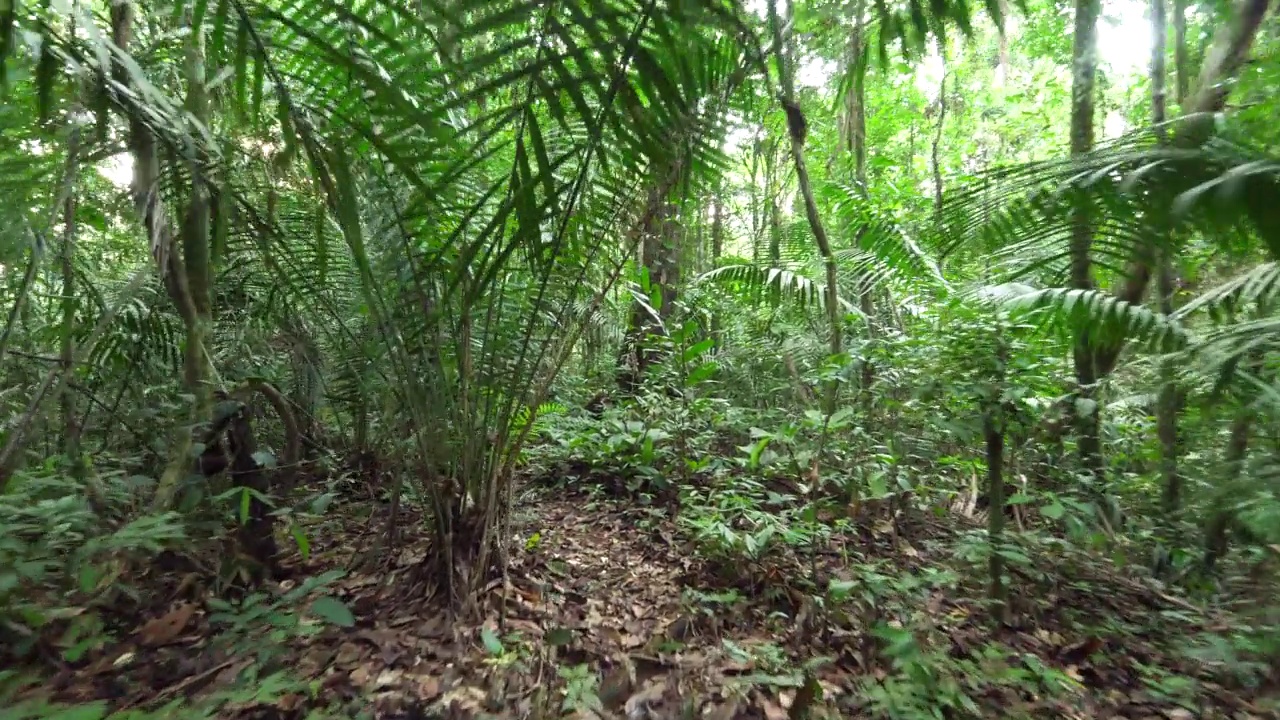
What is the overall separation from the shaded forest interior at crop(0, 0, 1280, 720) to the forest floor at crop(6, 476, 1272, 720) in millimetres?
15

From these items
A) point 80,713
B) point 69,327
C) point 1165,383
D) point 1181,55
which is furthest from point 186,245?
point 1181,55

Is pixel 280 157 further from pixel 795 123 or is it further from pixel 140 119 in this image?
pixel 795 123

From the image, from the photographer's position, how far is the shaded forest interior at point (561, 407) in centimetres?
164

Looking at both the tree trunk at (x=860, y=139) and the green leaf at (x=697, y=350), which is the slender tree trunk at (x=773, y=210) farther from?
the green leaf at (x=697, y=350)

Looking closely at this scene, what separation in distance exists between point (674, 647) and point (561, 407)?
1708 mm

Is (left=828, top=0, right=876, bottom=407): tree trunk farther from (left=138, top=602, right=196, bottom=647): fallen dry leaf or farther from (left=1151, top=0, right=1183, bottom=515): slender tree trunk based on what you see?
(left=138, top=602, right=196, bottom=647): fallen dry leaf

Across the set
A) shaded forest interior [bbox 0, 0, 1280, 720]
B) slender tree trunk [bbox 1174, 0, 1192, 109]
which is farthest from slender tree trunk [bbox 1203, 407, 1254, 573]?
slender tree trunk [bbox 1174, 0, 1192, 109]

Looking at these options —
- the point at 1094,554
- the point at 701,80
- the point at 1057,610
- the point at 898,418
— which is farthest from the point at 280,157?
→ the point at 1094,554

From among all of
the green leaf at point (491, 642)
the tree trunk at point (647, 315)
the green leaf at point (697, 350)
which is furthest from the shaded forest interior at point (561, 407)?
the tree trunk at point (647, 315)

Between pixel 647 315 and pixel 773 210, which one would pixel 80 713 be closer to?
pixel 647 315

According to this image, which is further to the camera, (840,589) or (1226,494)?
(840,589)

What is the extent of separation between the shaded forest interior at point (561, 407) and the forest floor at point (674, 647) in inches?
0.6

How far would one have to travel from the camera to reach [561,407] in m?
3.64

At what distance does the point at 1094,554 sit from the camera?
295cm
